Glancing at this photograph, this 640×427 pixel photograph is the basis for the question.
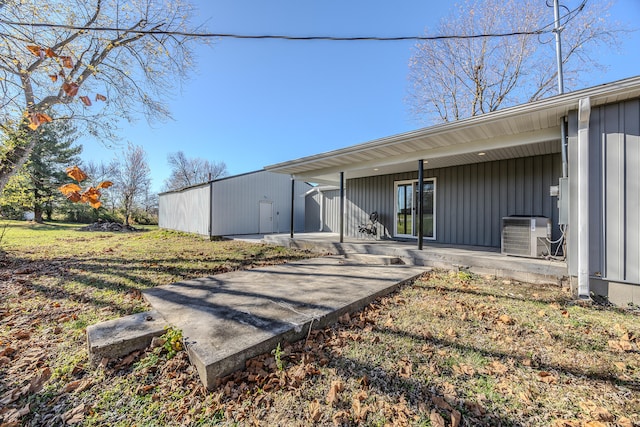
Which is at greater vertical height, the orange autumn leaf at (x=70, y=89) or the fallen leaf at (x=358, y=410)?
the orange autumn leaf at (x=70, y=89)

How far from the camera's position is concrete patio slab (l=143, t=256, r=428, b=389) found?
2.13 metres

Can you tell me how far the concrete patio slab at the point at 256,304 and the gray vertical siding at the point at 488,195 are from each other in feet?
8.64

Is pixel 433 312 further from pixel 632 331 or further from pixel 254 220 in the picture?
pixel 254 220

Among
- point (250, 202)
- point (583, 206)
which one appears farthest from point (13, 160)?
point (583, 206)

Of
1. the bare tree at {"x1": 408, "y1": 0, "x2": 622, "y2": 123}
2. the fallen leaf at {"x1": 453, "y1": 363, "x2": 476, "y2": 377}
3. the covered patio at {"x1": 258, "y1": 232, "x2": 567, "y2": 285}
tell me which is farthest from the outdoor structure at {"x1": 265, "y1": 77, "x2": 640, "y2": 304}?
the bare tree at {"x1": 408, "y1": 0, "x2": 622, "y2": 123}

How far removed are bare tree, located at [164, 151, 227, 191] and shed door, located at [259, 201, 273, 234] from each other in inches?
871

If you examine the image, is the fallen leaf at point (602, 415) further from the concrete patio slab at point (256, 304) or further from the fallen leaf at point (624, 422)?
the concrete patio slab at point (256, 304)

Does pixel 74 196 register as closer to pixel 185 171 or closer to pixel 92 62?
pixel 92 62

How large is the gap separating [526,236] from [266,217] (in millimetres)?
11260

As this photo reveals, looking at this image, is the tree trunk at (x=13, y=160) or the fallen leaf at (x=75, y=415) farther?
the tree trunk at (x=13, y=160)

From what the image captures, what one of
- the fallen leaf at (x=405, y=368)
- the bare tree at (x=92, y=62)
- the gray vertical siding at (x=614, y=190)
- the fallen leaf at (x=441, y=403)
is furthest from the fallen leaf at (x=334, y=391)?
the bare tree at (x=92, y=62)

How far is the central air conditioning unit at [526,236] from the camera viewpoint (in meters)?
4.85

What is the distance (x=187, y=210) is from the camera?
47.0 ft

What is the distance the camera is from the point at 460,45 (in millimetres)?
12195
